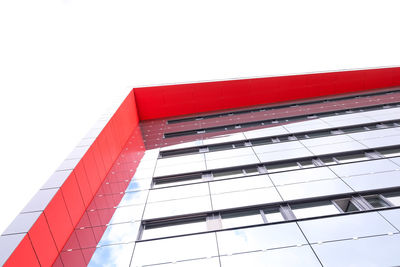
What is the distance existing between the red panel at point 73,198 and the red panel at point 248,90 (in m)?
7.71

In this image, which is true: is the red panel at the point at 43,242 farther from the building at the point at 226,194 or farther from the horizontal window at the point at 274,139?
the horizontal window at the point at 274,139

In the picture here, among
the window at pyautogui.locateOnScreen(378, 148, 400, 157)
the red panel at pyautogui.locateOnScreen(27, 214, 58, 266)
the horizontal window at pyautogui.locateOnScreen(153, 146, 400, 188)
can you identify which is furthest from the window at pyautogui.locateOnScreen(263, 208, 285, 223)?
the red panel at pyautogui.locateOnScreen(27, 214, 58, 266)

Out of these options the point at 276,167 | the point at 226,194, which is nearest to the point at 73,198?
the point at 226,194

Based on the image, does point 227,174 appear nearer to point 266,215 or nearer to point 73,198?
point 266,215

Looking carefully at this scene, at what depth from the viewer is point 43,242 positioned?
18.6 ft

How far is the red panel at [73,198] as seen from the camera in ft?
22.3

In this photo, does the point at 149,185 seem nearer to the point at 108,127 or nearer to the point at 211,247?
the point at 108,127

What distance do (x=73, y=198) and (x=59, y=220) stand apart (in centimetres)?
77

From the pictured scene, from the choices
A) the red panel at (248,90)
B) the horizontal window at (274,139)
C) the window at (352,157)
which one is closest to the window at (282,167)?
the window at (352,157)

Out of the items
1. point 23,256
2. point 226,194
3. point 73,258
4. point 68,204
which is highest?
point 23,256

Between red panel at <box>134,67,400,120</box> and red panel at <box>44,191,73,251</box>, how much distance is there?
843 cm

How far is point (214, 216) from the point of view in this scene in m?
7.30

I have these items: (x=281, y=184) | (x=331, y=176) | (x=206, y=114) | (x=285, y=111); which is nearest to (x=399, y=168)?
(x=331, y=176)

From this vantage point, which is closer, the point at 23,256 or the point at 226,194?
the point at 23,256
